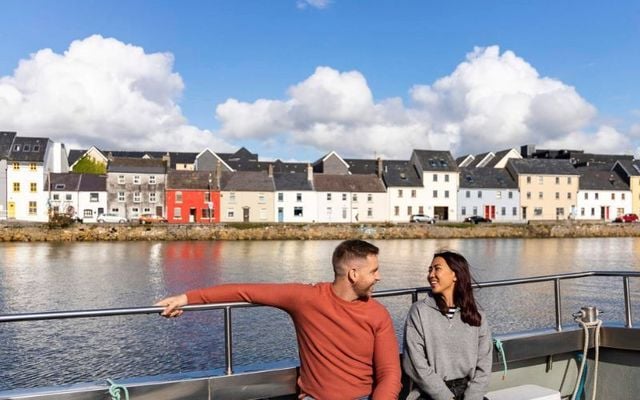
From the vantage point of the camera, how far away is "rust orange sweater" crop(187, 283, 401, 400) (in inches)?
122

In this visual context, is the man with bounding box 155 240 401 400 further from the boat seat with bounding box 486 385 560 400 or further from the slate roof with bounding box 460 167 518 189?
the slate roof with bounding box 460 167 518 189

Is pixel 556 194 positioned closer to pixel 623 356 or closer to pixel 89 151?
pixel 89 151

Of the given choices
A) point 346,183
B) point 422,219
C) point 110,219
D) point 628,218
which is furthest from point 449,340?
point 628,218

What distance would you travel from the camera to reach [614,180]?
8131 cm

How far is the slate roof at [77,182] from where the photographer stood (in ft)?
214

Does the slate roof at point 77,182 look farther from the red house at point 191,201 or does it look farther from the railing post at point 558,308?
the railing post at point 558,308

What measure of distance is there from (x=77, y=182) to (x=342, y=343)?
69224mm

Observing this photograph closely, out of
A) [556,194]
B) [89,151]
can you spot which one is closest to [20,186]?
[89,151]

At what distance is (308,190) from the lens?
6950 centimetres

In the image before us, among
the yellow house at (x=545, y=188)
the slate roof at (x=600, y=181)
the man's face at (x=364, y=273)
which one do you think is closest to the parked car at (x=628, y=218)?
the yellow house at (x=545, y=188)

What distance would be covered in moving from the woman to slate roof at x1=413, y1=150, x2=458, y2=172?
72028 millimetres

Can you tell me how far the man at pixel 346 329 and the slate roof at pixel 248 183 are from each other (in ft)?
215

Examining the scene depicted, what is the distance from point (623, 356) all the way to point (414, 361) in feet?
8.61

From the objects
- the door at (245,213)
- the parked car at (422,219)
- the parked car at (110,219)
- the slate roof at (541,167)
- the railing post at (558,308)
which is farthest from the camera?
the slate roof at (541,167)
